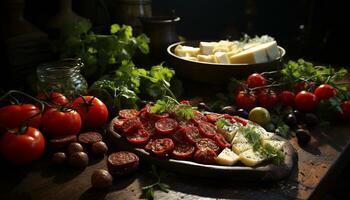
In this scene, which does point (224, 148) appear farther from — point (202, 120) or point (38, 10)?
point (38, 10)

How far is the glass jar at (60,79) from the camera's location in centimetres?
149

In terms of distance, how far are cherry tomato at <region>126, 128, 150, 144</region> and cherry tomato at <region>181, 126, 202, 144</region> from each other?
0.13 m

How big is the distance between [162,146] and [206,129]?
0.57 ft

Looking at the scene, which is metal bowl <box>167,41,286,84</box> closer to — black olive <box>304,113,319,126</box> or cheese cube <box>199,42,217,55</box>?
cheese cube <box>199,42,217,55</box>

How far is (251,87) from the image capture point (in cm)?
170

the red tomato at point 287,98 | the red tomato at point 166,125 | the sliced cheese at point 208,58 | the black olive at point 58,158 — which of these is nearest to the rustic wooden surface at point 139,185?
the black olive at point 58,158

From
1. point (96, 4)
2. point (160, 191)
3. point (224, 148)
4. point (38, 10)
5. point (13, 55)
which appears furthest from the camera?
point (96, 4)

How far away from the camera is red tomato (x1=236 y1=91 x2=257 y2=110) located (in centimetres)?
163

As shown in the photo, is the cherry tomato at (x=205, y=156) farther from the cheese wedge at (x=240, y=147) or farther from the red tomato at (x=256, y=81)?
the red tomato at (x=256, y=81)

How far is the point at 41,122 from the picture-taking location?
1295mm

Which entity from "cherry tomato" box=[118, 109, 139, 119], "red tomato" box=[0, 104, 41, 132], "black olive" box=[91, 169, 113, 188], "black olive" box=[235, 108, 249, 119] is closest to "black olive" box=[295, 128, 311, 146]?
"black olive" box=[235, 108, 249, 119]

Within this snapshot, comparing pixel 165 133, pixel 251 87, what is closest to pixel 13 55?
pixel 165 133

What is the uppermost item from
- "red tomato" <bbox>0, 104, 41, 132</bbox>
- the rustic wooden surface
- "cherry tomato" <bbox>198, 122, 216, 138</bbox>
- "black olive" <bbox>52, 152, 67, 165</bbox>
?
"red tomato" <bbox>0, 104, 41, 132</bbox>

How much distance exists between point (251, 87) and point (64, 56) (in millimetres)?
893
